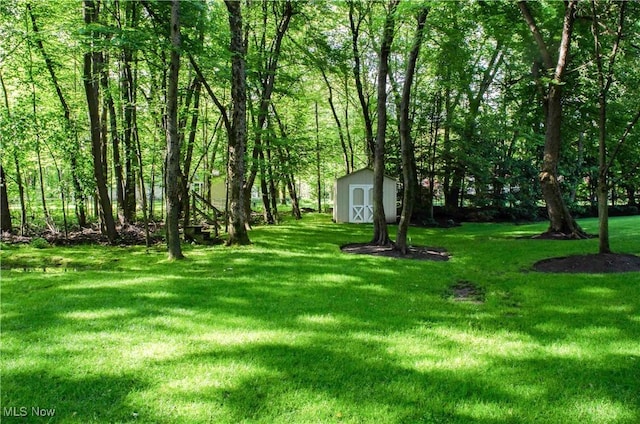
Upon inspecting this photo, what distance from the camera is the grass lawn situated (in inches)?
113

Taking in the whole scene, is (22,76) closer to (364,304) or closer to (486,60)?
(364,304)

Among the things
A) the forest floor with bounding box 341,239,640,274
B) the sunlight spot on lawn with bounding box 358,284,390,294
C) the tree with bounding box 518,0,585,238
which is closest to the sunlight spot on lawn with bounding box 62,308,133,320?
the sunlight spot on lawn with bounding box 358,284,390,294

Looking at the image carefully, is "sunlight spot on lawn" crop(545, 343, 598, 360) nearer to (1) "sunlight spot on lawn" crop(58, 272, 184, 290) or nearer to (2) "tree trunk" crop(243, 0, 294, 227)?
(1) "sunlight spot on lawn" crop(58, 272, 184, 290)

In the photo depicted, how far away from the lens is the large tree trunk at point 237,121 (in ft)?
33.3

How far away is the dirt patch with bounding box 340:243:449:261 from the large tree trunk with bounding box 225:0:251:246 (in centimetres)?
277

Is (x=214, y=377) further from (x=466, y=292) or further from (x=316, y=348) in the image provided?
(x=466, y=292)

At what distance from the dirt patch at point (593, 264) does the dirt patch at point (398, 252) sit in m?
2.21

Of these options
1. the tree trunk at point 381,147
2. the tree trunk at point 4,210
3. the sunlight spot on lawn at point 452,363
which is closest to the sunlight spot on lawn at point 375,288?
the sunlight spot on lawn at point 452,363

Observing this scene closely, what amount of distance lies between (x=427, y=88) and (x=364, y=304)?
1668cm

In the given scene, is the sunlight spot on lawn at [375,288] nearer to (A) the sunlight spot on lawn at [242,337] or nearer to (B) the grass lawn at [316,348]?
(B) the grass lawn at [316,348]

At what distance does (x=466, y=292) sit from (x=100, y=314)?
16.3 feet

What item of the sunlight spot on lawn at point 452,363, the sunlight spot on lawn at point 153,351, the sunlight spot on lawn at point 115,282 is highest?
the sunlight spot on lawn at point 115,282

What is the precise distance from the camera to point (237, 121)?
10422 mm

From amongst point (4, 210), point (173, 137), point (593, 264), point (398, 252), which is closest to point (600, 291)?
point (593, 264)
